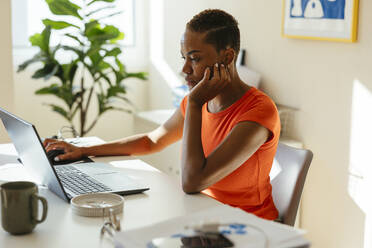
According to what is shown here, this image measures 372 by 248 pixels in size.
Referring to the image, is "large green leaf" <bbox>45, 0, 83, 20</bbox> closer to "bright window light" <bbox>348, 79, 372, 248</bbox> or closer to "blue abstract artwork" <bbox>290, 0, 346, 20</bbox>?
"blue abstract artwork" <bbox>290, 0, 346, 20</bbox>

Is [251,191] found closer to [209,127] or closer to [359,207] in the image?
[209,127]

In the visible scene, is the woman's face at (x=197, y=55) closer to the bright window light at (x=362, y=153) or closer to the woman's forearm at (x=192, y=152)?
the woman's forearm at (x=192, y=152)

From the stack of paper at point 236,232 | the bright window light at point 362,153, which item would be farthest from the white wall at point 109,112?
the stack of paper at point 236,232

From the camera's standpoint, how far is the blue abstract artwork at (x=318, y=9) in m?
2.63

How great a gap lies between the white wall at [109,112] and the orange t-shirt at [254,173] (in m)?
2.66

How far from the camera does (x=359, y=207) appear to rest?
2.61 metres

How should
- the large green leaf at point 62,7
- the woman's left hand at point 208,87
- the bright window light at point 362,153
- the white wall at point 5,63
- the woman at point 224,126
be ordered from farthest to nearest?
1. the large green leaf at point 62,7
2. the white wall at point 5,63
3. the bright window light at point 362,153
4. the woman's left hand at point 208,87
5. the woman at point 224,126

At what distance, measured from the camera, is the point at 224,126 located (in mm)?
1777

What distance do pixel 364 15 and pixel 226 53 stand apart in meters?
1.06

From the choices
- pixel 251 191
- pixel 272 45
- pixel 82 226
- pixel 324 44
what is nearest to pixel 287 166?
pixel 251 191

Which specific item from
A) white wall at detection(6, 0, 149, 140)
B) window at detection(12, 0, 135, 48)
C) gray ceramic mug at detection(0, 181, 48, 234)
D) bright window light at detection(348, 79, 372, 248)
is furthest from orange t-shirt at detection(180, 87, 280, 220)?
white wall at detection(6, 0, 149, 140)

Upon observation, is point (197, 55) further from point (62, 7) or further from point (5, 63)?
point (62, 7)

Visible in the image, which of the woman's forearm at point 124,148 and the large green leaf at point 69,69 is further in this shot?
the large green leaf at point 69,69

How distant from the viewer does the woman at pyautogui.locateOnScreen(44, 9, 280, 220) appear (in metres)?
1.59
